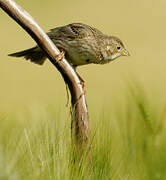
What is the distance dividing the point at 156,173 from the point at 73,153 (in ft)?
0.65

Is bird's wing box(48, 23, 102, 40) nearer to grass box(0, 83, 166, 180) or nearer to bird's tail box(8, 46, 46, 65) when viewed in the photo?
bird's tail box(8, 46, 46, 65)

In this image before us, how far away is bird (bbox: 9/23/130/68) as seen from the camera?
3.10 m

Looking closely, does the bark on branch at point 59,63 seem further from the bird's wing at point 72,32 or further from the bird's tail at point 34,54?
the bird's wing at point 72,32

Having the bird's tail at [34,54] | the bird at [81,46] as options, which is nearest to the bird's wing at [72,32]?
the bird at [81,46]

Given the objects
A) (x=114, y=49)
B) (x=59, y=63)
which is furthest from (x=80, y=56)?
(x=59, y=63)

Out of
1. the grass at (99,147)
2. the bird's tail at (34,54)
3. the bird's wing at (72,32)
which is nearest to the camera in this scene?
the grass at (99,147)

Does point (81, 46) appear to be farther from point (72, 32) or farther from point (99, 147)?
point (99, 147)

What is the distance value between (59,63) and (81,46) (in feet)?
5.88

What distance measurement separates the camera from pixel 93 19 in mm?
10695

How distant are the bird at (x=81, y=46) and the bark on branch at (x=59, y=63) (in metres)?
1.36

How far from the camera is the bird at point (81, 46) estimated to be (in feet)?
10.2

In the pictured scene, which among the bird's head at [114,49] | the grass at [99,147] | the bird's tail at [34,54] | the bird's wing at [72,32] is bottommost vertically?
the bird's head at [114,49]

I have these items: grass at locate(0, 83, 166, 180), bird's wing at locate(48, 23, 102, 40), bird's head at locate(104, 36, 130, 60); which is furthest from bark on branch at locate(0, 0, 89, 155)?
bird's head at locate(104, 36, 130, 60)

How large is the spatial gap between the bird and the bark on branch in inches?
53.6
